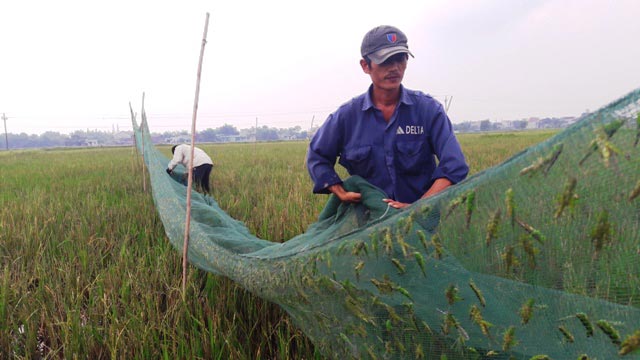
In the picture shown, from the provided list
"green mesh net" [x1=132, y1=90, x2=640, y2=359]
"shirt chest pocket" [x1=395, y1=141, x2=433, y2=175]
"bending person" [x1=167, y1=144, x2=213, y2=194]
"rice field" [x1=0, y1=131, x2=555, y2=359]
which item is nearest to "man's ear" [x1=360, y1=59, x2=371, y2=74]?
"shirt chest pocket" [x1=395, y1=141, x2=433, y2=175]

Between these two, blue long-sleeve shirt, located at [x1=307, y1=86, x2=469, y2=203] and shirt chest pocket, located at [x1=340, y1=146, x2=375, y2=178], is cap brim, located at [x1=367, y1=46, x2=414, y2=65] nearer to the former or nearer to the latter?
blue long-sleeve shirt, located at [x1=307, y1=86, x2=469, y2=203]

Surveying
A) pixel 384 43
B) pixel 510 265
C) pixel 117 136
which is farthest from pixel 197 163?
pixel 117 136

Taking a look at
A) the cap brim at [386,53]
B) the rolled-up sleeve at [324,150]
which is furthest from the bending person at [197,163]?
the cap brim at [386,53]

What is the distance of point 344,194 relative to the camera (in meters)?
1.60

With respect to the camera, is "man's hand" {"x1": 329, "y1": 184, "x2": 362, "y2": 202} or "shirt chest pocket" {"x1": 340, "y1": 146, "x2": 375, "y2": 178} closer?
"man's hand" {"x1": 329, "y1": 184, "x2": 362, "y2": 202}

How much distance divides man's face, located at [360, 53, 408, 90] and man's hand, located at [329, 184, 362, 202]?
496 millimetres

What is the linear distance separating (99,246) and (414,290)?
93.5 inches

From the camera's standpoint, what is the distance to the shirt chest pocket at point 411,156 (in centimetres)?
170

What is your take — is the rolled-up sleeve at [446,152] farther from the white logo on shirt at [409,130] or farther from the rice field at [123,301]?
the rice field at [123,301]

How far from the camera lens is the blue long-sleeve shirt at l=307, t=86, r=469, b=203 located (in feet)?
5.56

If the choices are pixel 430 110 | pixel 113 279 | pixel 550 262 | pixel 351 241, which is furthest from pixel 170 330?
pixel 430 110

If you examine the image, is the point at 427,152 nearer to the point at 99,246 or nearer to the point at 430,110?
the point at 430,110

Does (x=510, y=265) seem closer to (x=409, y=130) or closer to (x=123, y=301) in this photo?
(x=409, y=130)

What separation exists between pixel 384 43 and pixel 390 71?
12 centimetres
